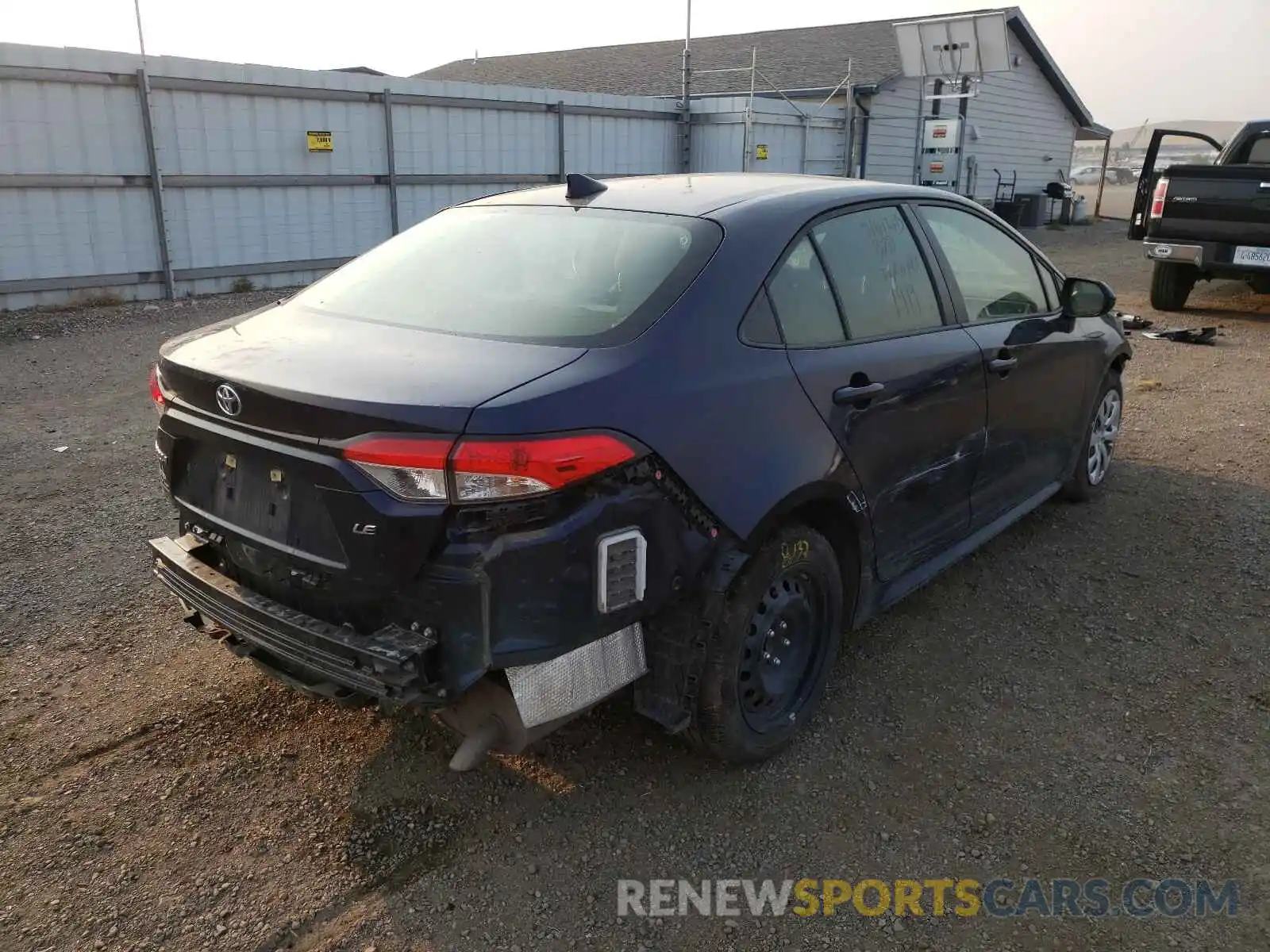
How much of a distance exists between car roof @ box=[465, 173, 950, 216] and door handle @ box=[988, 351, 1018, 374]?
27.5 inches

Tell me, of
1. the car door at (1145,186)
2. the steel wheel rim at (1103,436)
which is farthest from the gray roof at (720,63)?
the steel wheel rim at (1103,436)

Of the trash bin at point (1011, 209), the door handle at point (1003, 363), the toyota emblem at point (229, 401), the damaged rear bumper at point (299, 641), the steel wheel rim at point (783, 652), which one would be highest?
the toyota emblem at point (229, 401)

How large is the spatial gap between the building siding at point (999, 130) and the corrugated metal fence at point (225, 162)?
900cm

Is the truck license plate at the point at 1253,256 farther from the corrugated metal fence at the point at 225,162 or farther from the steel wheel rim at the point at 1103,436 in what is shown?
the corrugated metal fence at the point at 225,162

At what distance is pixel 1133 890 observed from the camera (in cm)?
253

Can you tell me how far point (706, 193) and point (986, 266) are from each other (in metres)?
1.46

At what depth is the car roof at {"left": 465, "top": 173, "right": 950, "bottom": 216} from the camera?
123 inches

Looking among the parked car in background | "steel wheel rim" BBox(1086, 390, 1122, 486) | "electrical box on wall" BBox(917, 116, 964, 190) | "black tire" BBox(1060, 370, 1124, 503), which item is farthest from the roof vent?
the parked car in background

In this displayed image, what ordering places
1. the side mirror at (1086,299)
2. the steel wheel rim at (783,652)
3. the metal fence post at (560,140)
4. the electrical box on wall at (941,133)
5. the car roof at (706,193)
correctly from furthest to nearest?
the electrical box on wall at (941,133), the metal fence post at (560,140), the side mirror at (1086,299), the car roof at (706,193), the steel wheel rim at (783,652)

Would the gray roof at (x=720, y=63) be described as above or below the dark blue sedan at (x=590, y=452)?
above

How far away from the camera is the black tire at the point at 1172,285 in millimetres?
11586

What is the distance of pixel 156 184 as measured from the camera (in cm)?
1097

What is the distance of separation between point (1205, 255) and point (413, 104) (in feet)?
32.6

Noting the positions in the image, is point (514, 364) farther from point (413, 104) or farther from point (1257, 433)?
point (413, 104)
